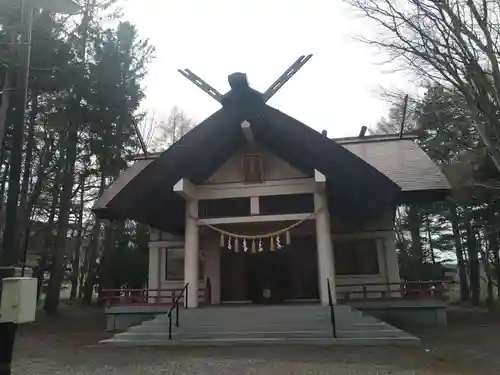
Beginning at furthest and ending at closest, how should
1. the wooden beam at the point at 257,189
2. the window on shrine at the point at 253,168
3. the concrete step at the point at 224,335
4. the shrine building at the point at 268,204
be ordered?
1. the window on shrine at the point at 253,168
2. the wooden beam at the point at 257,189
3. the shrine building at the point at 268,204
4. the concrete step at the point at 224,335

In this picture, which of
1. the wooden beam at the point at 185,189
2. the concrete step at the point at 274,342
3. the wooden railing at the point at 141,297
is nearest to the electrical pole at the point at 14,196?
the concrete step at the point at 274,342

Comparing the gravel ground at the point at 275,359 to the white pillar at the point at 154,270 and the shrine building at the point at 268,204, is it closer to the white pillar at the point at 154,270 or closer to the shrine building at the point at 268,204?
the shrine building at the point at 268,204

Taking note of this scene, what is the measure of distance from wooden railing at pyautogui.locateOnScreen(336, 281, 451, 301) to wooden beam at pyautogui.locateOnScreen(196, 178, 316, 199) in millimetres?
3207

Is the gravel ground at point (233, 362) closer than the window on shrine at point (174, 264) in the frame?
Yes

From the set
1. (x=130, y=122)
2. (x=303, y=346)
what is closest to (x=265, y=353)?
(x=303, y=346)

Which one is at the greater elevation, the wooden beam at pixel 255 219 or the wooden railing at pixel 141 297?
the wooden beam at pixel 255 219

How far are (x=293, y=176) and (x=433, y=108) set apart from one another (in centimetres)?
437

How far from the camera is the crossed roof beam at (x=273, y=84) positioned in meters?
8.97

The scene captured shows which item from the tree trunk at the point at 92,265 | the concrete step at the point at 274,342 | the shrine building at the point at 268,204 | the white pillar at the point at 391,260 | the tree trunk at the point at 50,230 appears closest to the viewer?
the concrete step at the point at 274,342

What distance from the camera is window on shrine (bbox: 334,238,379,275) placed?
11.6 m

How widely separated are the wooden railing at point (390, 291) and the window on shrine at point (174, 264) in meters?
4.88

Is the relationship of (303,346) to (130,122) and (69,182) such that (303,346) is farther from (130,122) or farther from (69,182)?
(130,122)

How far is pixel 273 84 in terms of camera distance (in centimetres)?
905

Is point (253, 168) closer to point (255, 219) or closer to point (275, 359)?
point (255, 219)
